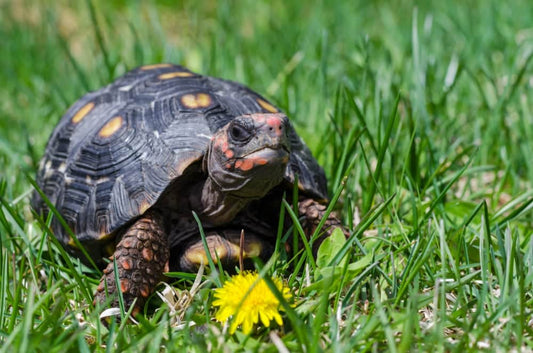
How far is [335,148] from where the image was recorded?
318cm

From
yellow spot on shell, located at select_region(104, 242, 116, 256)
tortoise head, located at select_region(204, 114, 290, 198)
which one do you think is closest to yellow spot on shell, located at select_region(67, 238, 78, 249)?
yellow spot on shell, located at select_region(104, 242, 116, 256)

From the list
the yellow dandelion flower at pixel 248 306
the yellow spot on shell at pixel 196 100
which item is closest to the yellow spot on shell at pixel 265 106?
the yellow spot on shell at pixel 196 100

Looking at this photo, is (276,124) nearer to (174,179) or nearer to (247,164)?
(247,164)

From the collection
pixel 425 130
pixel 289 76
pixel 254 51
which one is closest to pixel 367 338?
pixel 425 130

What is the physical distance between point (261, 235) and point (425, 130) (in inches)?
51.0

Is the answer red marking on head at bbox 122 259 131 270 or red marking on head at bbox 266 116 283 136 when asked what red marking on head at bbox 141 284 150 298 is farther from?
red marking on head at bbox 266 116 283 136

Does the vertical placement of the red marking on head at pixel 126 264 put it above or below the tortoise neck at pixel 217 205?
below

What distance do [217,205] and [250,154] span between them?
1.27ft

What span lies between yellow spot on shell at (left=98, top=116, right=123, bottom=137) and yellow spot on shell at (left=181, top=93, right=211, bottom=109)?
0.31 meters

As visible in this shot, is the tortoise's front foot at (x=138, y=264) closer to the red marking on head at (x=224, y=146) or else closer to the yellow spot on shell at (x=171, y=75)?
the red marking on head at (x=224, y=146)

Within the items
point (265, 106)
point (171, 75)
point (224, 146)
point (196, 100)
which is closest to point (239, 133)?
point (224, 146)

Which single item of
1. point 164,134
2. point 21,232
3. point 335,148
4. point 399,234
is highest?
point 164,134

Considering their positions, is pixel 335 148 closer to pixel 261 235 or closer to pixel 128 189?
pixel 261 235

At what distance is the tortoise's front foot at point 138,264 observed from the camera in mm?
2297
